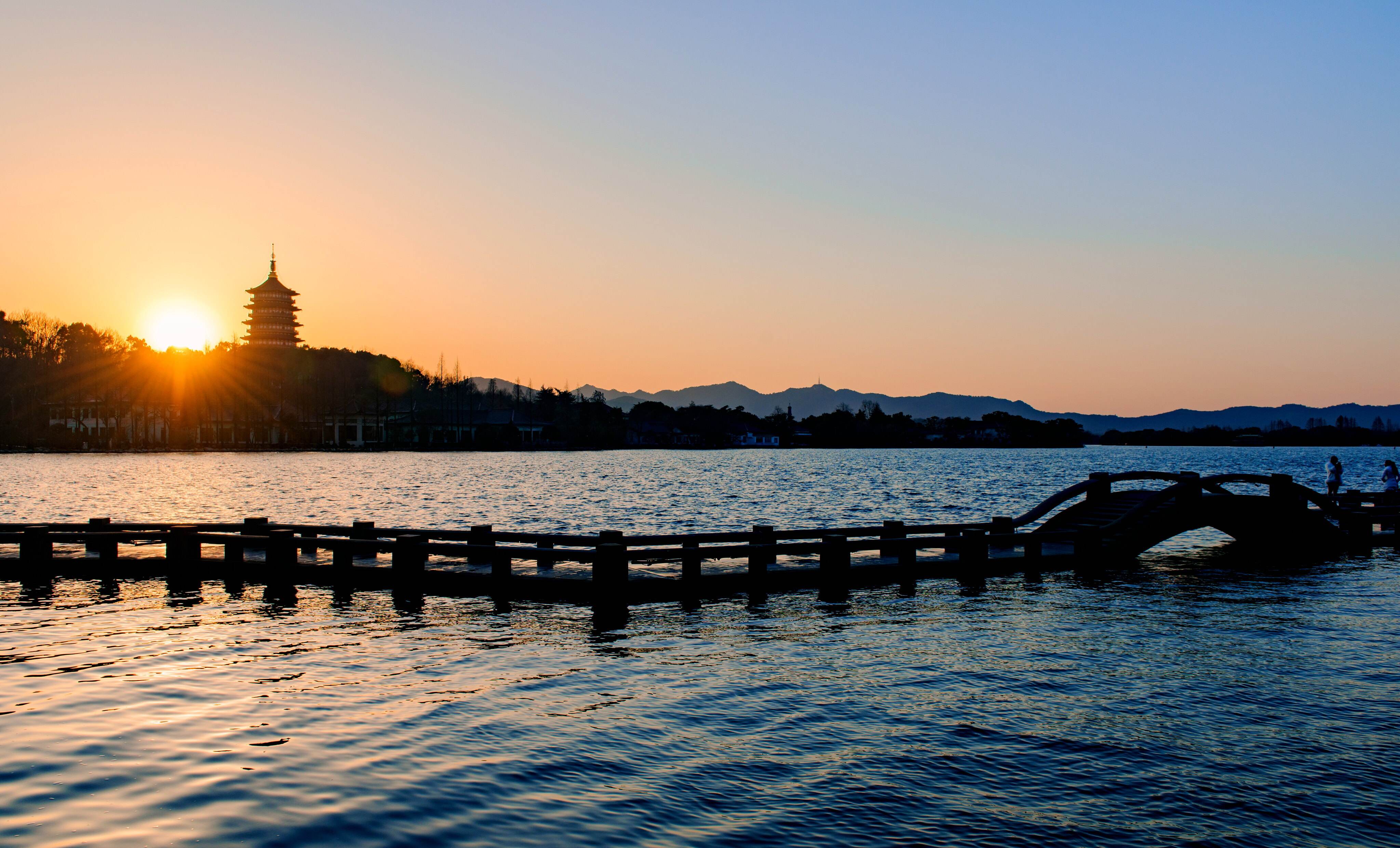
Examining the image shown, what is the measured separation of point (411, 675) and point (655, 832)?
20.7 feet

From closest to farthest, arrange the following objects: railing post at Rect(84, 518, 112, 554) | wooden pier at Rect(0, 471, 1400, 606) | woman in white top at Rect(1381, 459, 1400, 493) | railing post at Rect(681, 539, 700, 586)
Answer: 1. wooden pier at Rect(0, 471, 1400, 606)
2. railing post at Rect(681, 539, 700, 586)
3. railing post at Rect(84, 518, 112, 554)
4. woman in white top at Rect(1381, 459, 1400, 493)

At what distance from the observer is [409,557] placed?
19594mm

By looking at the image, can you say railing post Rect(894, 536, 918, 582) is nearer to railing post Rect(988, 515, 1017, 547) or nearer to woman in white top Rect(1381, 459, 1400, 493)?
railing post Rect(988, 515, 1017, 547)

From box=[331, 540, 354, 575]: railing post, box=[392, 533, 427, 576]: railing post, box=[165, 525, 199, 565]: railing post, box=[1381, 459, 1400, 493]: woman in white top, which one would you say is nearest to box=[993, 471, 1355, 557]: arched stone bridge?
box=[1381, 459, 1400, 493]: woman in white top

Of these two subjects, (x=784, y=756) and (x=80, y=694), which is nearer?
(x=784, y=756)

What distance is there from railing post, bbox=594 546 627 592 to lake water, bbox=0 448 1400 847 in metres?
0.93

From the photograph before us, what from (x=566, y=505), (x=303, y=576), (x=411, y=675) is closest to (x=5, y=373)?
(x=566, y=505)

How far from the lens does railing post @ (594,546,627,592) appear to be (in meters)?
18.0

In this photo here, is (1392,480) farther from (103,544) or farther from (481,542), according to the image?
(103,544)

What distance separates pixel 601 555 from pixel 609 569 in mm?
313

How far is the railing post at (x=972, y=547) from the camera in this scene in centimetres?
2262

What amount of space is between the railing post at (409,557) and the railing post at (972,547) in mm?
12224

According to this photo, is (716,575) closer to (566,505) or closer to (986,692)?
(986,692)

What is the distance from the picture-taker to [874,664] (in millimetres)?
14047
